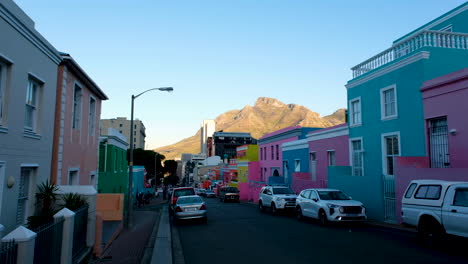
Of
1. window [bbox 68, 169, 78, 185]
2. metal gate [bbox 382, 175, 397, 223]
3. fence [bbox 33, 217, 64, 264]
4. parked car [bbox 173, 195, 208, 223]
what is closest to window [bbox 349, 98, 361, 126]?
metal gate [bbox 382, 175, 397, 223]

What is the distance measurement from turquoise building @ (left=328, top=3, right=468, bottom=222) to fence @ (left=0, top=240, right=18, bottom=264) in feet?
50.0

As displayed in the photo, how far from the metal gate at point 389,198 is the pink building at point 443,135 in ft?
1.94

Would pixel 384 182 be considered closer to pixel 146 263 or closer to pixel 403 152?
pixel 403 152

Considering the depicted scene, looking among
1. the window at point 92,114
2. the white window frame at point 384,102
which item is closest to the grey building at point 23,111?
the window at point 92,114

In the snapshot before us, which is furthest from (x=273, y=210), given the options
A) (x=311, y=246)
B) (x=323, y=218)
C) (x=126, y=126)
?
(x=126, y=126)

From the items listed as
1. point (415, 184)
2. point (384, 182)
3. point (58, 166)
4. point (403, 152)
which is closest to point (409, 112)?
point (403, 152)

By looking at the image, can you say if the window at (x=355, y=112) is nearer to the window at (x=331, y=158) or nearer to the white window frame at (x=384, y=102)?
the white window frame at (x=384, y=102)

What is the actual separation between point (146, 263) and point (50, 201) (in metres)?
3.63

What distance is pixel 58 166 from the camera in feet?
41.5

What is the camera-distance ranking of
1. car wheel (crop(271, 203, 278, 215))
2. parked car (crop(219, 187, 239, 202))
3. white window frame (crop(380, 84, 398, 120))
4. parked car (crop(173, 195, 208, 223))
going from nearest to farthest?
white window frame (crop(380, 84, 398, 120)), parked car (crop(173, 195, 208, 223)), car wheel (crop(271, 203, 278, 215)), parked car (crop(219, 187, 239, 202))

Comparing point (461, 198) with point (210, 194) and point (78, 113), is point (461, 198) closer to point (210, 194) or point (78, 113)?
point (78, 113)

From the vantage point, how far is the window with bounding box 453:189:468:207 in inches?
375

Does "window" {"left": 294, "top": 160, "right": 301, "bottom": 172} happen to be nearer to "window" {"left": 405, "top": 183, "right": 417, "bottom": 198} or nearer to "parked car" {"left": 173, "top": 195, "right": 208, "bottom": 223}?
"parked car" {"left": 173, "top": 195, "right": 208, "bottom": 223}

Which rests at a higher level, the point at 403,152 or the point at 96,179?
the point at 403,152
